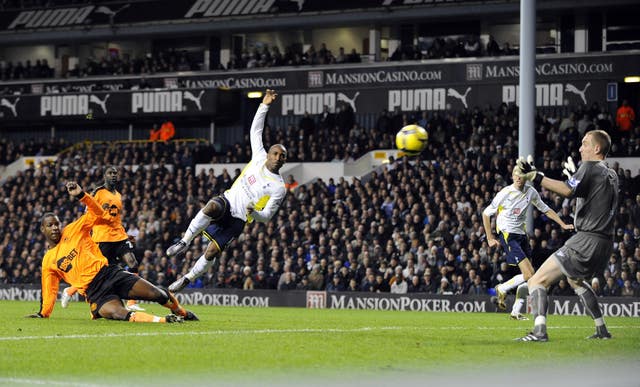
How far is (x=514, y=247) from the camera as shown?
18875mm

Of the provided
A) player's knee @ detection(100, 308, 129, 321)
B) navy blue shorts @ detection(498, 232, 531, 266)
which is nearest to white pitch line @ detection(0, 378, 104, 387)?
player's knee @ detection(100, 308, 129, 321)

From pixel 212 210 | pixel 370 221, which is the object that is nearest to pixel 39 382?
pixel 212 210

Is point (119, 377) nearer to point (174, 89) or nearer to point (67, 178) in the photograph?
point (67, 178)

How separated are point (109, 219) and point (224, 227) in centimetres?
309

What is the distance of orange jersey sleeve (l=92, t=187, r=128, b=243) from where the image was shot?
59.1 feet

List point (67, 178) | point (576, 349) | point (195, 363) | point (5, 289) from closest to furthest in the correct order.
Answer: point (195, 363) < point (576, 349) < point (5, 289) < point (67, 178)

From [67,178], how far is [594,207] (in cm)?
3179

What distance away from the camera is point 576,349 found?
11461 millimetres

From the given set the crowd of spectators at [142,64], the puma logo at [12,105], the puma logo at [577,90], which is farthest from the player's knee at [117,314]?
the puma logo at [12,105]

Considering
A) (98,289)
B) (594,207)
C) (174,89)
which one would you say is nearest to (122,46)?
(174,89)

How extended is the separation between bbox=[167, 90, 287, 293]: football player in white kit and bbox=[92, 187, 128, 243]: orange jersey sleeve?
2.65 metres

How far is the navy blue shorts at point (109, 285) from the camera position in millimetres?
14836

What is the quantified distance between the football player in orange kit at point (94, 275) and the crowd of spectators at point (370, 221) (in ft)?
A: 41.7

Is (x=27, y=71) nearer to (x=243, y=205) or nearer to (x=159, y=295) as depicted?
(x=243, y=205)
